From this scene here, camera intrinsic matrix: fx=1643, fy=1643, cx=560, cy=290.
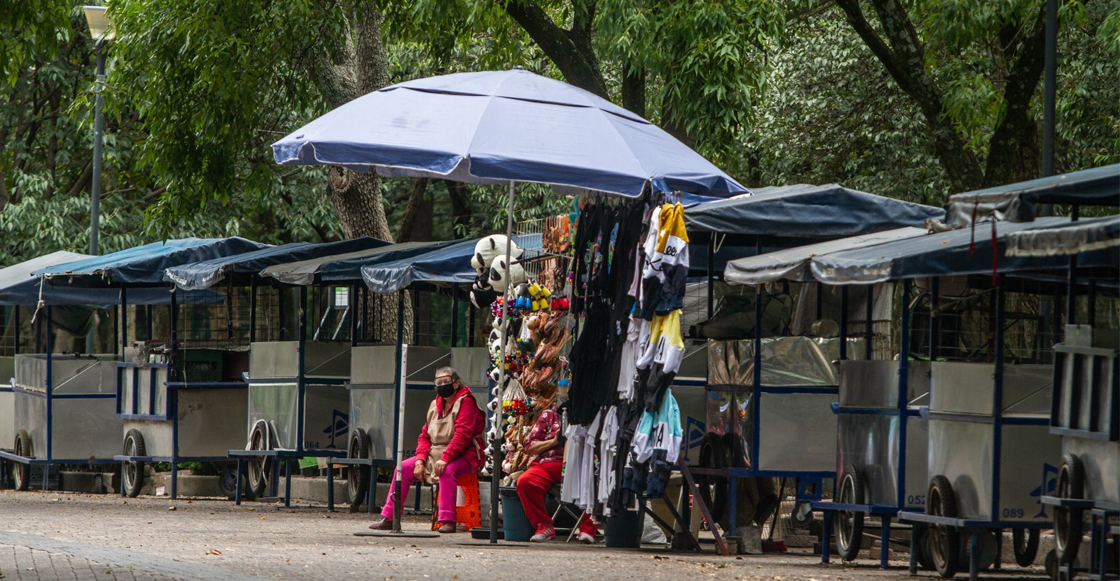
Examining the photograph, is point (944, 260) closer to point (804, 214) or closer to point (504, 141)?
point (804, 214)

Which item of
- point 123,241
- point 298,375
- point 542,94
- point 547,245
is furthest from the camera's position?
point 123,241

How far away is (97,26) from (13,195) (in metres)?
9.02

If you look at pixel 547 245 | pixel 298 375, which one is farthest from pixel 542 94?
pixel 298 375

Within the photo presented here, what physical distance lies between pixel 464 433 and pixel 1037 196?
20.0 feet

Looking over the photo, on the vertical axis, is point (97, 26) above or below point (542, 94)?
above

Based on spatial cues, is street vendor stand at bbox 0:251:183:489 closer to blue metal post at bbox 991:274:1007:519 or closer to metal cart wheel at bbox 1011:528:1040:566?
metal cart wheel at bbox 1011:528:1040:566

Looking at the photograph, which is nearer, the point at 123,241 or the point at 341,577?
the point at 341,577

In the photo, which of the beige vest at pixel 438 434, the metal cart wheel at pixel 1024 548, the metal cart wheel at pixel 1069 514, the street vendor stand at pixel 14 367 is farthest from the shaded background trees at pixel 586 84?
the metal cart wheel at pixel 1069 514

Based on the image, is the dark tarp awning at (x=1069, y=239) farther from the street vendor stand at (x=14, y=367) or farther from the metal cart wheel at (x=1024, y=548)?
the street vendor stand at (x=14, y=367)

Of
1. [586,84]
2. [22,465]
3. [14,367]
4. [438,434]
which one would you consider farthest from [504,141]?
[14,367]

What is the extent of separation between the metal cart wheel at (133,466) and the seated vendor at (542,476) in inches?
306

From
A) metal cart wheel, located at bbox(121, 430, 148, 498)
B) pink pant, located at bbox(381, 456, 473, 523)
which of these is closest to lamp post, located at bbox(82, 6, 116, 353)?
metal cart wheel, located at bbox(121, 430, 148, 498)

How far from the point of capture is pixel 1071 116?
785 inches

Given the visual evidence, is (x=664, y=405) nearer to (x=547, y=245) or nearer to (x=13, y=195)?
(x=547, y=245)
